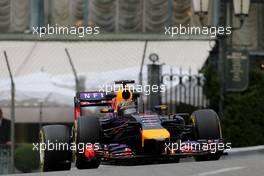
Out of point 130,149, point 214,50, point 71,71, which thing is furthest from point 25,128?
point 130,149

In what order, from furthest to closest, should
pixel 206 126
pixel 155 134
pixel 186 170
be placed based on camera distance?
pixel 186 170
pixel 206 126
pixel 155 134

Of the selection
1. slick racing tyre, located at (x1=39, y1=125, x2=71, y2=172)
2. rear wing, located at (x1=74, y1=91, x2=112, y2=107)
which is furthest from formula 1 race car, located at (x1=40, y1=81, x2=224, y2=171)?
rear wing, located at (x1=74, y1=91, x2=112, y2=107)

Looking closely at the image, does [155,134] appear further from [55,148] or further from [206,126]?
[55,148]

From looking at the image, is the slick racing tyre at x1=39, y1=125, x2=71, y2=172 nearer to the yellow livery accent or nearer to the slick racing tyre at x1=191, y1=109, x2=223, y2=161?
the yellow livery accent

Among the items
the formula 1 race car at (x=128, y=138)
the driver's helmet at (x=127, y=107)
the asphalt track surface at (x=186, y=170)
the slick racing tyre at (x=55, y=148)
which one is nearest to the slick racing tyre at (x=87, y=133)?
the formula 1 race car at (x=128, y=138)

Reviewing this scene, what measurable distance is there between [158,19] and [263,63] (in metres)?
3.60

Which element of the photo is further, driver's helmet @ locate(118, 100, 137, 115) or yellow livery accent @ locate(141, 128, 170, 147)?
driver's helmet @ locate(118, 100, 137, 115)

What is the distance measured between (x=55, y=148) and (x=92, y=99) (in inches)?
53.5

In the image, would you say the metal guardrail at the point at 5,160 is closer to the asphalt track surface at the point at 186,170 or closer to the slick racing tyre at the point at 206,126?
the asphalt track surface at the point at 186,170

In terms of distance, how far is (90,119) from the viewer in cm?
1077

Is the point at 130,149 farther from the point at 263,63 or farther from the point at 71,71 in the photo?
the point at 263,63

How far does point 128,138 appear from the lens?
36.5ft

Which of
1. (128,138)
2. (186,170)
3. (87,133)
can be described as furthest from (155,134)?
(186,170)

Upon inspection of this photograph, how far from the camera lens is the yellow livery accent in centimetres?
1054
